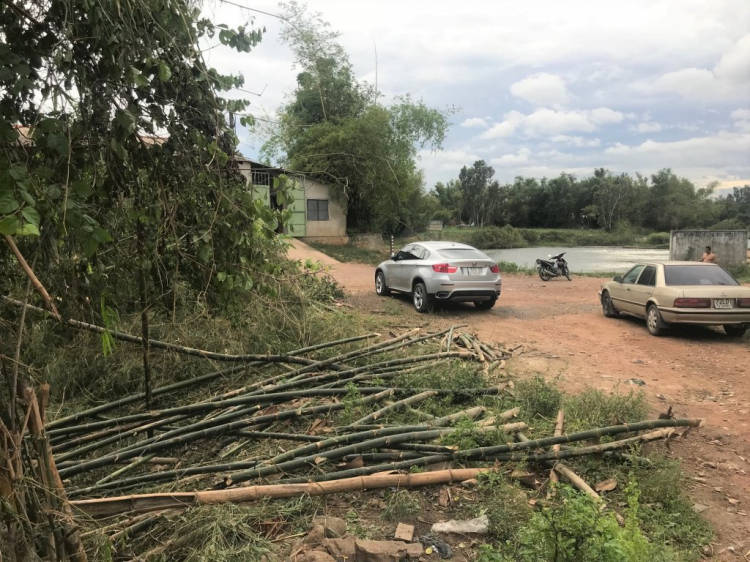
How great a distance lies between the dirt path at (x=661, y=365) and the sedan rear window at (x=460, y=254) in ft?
4.22

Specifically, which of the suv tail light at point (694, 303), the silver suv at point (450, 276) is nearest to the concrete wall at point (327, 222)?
the silver suv at point (450, 276)

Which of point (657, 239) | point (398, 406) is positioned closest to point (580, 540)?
point (398, 406)

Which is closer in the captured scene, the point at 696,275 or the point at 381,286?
the point at 696,275

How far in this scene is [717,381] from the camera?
7.01 meters

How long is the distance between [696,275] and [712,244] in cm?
1450

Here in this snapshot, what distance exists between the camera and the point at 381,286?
13961 mm

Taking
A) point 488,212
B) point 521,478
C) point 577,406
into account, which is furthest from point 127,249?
point 488,212

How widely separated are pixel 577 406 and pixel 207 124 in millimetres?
4212

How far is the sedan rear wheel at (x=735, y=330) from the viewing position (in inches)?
370

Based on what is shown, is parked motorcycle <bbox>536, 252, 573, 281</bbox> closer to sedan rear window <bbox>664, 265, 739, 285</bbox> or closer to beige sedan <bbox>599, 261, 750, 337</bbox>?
beige sedan <bbox>599, 261, 750, 337</bbox>

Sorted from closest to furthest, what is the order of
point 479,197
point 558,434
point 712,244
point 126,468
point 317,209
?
1. point 126,468
2. point 558,434
3. point 712,244
4. point 317,209
5. point 479,197

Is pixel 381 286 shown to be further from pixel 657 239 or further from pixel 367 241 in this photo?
pixel 657 239

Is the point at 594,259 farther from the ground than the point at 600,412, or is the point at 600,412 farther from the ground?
the point at 594,259

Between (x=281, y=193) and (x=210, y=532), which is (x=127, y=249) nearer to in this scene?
(x=281, y=193)
